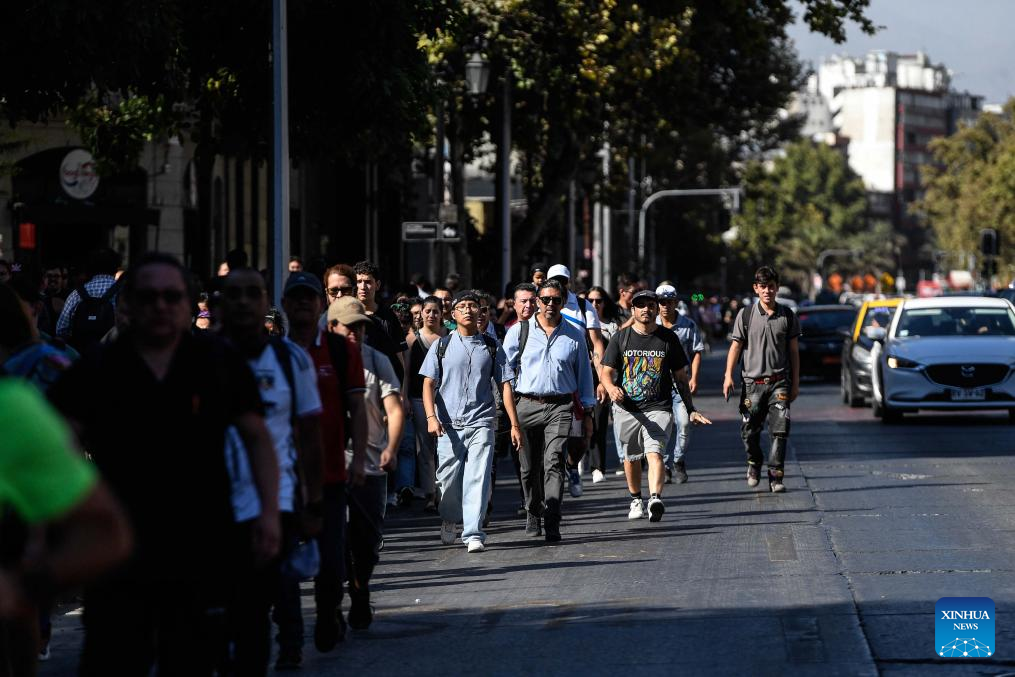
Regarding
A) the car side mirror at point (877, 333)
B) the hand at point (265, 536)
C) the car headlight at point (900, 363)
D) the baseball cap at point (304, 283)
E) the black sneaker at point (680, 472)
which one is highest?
the baseball cap at point (304, 283)

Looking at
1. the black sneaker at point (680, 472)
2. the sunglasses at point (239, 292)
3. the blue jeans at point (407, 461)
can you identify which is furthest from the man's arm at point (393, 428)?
the black sneaker at point (680, 472)

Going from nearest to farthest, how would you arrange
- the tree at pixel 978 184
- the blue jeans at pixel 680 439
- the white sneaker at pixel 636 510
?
the white sneaker at pixel 636 510 → the blue jeans at pixel 680 439 → the tree at pixel 978 184

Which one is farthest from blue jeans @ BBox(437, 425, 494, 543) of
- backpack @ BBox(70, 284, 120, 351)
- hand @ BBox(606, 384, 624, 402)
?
backpack @ BBox(70, 284, 120, 351)

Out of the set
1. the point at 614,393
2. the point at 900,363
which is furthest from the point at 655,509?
the point at 900,363

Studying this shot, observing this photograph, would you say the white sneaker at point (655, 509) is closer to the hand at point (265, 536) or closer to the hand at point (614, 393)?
the hand at point (614, 393)

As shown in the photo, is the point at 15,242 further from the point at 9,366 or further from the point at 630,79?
the point at 9,366

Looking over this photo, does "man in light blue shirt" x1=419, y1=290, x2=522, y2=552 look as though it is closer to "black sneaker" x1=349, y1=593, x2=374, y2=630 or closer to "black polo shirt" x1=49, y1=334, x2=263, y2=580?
"black sneaker" x1=349, y1=593, x2=374, y2=630

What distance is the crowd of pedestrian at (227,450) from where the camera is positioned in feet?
10.7

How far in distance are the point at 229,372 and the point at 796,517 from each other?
330 inches

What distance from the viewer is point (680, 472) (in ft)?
54.1

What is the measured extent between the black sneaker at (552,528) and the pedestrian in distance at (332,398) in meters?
4.25

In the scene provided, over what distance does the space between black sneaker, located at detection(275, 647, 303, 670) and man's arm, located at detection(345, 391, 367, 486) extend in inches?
27.9

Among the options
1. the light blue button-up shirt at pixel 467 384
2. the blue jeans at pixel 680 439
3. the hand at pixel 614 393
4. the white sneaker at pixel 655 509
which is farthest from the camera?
the blue jeans at pixel 680 439

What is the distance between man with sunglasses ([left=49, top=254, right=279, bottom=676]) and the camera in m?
5.19
